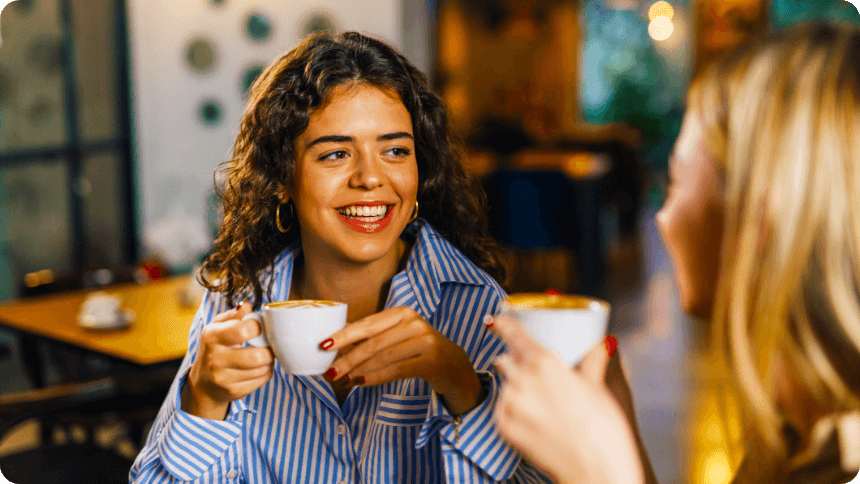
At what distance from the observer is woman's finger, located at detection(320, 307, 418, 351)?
1.02 meters

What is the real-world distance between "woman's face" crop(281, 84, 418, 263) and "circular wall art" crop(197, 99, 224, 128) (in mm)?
4436

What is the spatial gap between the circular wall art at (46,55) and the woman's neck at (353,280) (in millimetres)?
3793

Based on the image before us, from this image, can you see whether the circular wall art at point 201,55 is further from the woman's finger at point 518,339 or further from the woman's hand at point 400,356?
the woman's finger at point 518,339

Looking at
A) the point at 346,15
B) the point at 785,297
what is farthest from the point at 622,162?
the point at 785,297

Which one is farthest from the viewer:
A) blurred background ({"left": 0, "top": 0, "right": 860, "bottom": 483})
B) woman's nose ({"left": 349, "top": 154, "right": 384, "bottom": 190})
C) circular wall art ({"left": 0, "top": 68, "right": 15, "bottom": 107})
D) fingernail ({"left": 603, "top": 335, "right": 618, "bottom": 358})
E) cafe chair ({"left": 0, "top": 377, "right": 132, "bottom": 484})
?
circular wall art ({"left": 0, "top": 68, "right": 15, "bottom": 107})

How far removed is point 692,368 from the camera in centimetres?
454

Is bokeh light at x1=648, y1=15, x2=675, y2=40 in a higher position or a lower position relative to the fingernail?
higher

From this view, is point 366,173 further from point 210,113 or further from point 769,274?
point 210,113

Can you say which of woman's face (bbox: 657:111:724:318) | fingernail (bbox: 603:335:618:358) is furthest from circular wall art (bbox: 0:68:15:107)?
woman's face (bbox: 657:111:724:318)

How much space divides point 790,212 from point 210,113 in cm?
534

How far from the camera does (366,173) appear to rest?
4.44 feet

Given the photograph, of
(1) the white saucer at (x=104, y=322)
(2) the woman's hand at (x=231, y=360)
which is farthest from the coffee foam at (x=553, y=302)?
(1) the white saucer at (x=104, y=322)

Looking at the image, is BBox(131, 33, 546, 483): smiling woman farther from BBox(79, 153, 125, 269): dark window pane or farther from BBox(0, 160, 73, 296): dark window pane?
BBox(79, 153, 125, 269): dark window pane

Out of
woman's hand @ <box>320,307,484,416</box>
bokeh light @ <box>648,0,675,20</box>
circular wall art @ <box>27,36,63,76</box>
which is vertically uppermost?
bokeh light @ <box>648,0,675,20</box>
